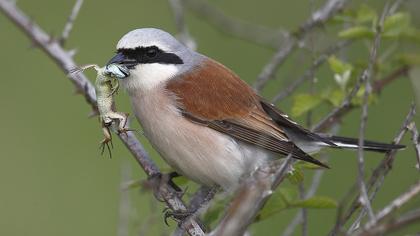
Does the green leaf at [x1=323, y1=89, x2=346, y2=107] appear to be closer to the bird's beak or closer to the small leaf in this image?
the small leaf

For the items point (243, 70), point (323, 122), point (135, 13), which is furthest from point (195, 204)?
point (135, 13)

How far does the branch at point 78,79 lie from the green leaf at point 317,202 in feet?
1.88

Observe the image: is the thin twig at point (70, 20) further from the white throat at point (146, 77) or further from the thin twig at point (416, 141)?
the thin twig at point (416, 141)

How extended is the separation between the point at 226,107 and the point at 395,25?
821 mm

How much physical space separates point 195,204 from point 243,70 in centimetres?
240

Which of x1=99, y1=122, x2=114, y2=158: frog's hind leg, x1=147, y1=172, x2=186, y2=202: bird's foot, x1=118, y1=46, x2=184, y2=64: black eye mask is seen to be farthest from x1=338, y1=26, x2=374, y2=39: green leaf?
x1=99, y1=122, x2=114, y2=158: frog's hind leg

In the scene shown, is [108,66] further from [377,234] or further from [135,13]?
[135,13]

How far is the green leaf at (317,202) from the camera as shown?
2.63 metres

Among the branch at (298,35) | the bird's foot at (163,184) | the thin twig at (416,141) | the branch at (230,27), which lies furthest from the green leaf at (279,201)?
the branch at (230,27)

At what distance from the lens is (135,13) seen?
19.5 feet

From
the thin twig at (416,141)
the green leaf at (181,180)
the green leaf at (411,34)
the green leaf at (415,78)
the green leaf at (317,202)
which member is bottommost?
the thin twig at (416,141)

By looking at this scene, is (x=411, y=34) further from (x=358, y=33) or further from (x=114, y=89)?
(x=114, y=89)

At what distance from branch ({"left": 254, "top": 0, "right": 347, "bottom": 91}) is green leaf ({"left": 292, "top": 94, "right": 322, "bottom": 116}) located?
14.0 inches

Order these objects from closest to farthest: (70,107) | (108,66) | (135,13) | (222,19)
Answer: (108,66), (222,19), (70,107), (135,13)
